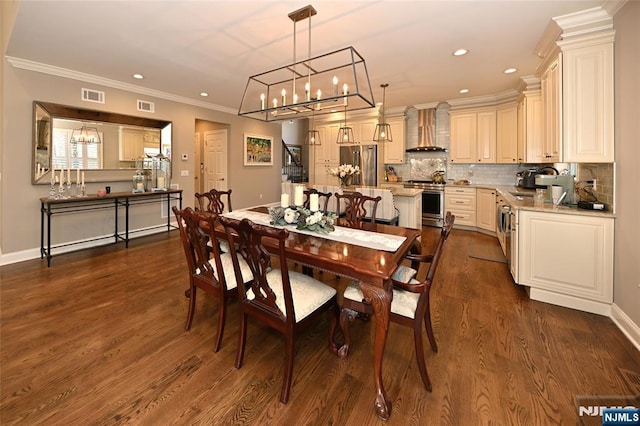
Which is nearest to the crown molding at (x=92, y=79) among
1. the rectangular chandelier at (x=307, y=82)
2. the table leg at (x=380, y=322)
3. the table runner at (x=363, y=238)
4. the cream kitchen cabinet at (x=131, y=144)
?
the cream kitchen cabinet at (x=131, y=144)

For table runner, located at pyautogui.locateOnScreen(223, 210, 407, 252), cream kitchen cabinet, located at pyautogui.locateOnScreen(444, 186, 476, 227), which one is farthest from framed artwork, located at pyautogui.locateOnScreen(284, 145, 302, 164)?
table runner, located at pyautogui.locateOnScreen(223, 210, 407, 252)

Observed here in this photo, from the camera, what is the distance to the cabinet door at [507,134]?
5352 mm

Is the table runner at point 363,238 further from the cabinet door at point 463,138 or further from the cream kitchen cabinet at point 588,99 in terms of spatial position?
the cabinet door at point 463,138

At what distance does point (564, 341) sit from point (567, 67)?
2448 millimetres

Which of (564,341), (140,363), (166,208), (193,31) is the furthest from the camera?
(166,208)

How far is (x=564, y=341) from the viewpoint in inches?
84.6

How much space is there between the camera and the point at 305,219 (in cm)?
239

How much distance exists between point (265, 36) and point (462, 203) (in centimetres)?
487

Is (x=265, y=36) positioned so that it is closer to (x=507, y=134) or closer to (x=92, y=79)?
(x=92, y=79)

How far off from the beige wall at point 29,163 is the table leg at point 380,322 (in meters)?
4.94

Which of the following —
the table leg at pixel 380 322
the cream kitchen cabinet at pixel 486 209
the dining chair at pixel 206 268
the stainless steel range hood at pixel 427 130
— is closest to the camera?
the table leg at pixel 380 322

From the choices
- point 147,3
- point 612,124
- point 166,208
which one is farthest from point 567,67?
point 166,208

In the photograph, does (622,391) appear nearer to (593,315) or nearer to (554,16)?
(593,315)

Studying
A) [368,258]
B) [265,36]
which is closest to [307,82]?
[265,36]
